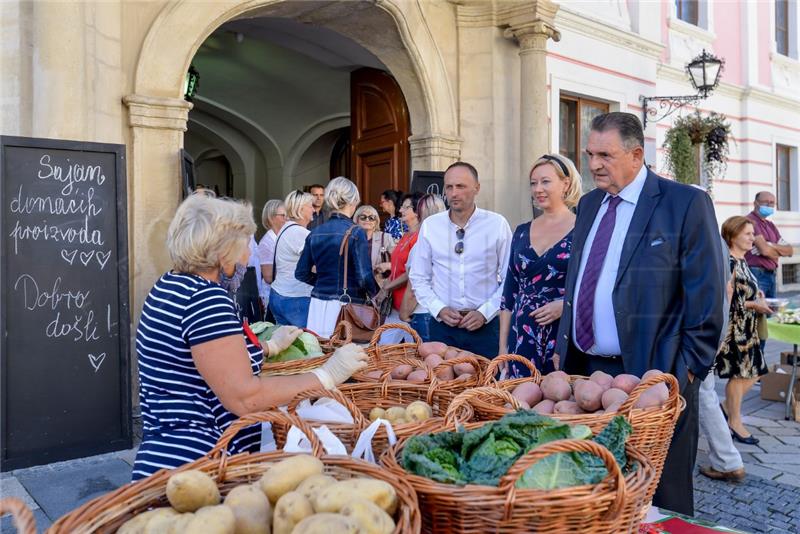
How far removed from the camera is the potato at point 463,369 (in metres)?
2.48

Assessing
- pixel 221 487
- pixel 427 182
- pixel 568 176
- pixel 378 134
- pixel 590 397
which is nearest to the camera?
pixel 221 487

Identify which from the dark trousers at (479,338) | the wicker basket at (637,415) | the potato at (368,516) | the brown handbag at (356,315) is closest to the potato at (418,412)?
the wicker basket at (637,415)

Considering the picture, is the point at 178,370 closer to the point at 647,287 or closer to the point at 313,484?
the point at 313,484

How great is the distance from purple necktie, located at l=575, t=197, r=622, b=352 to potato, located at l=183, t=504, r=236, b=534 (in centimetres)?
194

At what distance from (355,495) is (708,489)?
146 inches

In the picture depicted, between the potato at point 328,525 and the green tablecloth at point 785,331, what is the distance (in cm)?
552

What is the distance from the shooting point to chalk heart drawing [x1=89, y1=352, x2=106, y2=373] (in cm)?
443

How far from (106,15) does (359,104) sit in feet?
15.3

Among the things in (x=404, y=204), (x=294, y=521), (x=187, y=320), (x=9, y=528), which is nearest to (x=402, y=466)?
(x=294, y=521)

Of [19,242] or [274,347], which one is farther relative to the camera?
[19,242]

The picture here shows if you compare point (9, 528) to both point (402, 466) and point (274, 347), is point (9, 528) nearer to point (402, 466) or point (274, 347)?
point (274, 347)

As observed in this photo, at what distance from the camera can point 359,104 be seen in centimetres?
975

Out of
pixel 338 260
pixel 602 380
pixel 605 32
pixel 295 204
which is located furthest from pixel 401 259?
pixel 605 32

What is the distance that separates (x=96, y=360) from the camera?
4441 mm
